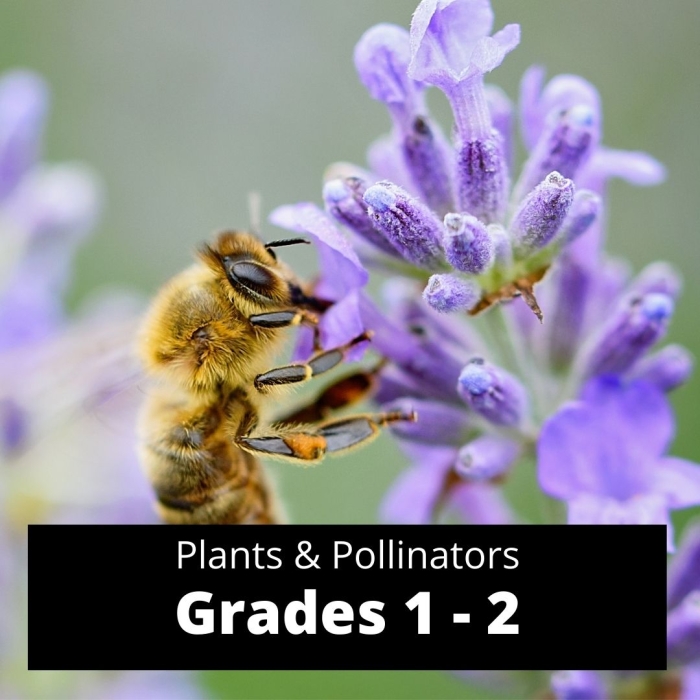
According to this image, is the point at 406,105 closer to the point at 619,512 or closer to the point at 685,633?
the point at 619,512

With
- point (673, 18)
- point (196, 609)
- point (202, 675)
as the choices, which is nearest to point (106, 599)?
point (196, 609)

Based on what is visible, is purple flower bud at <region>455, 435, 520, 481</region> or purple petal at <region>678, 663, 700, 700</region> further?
purple petal at <region>678, 663, 700, 700</region>

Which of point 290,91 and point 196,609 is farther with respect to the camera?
point 290,91

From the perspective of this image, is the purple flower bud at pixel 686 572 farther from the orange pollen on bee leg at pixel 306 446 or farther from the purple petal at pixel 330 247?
the purple petal at pixel 330 247

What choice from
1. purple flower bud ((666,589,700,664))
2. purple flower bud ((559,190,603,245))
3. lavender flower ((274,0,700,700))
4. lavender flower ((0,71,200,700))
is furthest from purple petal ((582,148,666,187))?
lavender flower ((0,71,200,700))

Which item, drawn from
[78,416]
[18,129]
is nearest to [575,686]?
[78,416]

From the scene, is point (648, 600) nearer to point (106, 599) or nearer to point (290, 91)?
point (106, 599)

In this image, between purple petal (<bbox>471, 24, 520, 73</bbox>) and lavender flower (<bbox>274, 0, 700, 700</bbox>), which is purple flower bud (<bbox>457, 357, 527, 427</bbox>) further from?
purple petal (<bbox>471, 24, 520, 73</bbox>)
